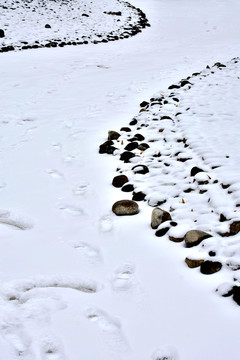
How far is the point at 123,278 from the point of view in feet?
6.64

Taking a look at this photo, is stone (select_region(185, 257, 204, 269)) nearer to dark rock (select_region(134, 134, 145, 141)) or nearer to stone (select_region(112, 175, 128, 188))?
stone (select_region(112, 175, 128, 188))

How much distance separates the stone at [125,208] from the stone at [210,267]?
2.65 ft

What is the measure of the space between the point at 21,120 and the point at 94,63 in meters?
3.89

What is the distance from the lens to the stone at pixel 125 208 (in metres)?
2.66

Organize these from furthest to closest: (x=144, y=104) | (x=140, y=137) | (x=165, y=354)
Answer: (x=144, y=104) < (x=140, y=137) < (x=165, y=354)

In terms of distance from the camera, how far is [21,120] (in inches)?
187

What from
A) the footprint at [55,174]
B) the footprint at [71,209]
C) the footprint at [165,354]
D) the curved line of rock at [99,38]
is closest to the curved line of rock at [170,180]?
the footprint at [71,209]

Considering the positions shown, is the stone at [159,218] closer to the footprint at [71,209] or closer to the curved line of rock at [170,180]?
the curved line of rock at [170,180]

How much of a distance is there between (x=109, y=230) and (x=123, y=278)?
1.72 feet

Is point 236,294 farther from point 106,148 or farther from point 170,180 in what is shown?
point 106,148

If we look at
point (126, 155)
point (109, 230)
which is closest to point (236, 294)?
point (109, 230)

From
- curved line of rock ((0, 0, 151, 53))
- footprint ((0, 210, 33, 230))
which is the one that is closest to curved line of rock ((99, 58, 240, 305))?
footprint ((0, 210, 33, 230))

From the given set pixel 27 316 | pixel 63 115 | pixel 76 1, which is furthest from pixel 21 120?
pixel 76 1

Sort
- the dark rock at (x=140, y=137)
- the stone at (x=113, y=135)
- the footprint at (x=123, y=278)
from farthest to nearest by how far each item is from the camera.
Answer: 1. the stone at (x=113, y=135)
2. the dark rock at (x=140, y=137)
3. the footprint at (x=123, y=278)
